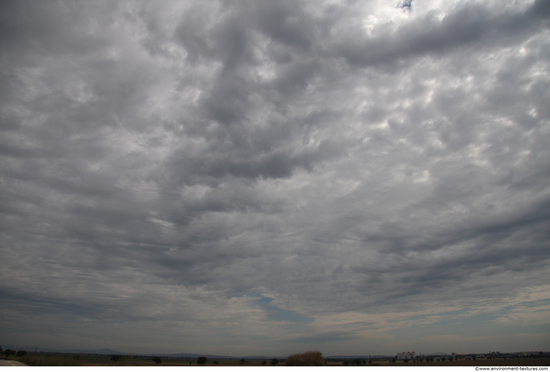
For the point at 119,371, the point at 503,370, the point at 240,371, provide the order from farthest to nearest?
the point at 503,370 < the point at 240,371 < the point at 119,371

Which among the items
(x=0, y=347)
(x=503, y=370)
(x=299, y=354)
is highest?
(x=503, y=370)

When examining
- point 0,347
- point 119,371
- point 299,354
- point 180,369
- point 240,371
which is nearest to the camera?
point 119,371

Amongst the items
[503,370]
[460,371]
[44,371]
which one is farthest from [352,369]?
[44,371]

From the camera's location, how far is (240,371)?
806 inches

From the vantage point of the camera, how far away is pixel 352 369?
22266 millimetres

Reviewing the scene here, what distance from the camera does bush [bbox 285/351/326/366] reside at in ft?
147

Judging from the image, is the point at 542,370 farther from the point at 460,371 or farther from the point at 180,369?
the point at 180,369

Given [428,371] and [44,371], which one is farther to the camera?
[428,371]

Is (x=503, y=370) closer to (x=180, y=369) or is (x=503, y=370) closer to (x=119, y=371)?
(x=180, y=369)

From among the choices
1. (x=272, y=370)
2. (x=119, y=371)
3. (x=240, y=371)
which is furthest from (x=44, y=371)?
(x=272, y=370)

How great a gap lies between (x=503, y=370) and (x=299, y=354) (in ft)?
104

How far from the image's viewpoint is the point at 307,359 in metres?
45.7

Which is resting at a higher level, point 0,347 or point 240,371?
point 240,371

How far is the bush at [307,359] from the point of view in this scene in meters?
44.8
